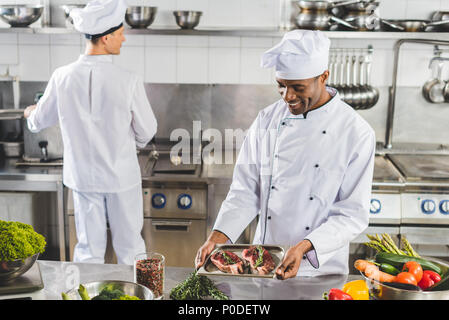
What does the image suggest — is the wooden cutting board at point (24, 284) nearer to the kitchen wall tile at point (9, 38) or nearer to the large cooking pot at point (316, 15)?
the large cooking pot at point (316, 15)

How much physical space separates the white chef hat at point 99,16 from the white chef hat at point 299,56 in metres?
1.19

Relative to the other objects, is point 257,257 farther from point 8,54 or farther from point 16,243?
point 8,54

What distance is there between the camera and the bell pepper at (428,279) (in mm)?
1503

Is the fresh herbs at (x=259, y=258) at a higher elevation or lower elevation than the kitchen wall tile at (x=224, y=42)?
lower

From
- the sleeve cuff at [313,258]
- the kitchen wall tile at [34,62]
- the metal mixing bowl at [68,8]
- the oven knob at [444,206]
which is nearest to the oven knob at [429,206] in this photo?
the oven knob at [444,206]

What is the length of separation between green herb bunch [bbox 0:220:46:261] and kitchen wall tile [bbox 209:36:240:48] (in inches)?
99.6

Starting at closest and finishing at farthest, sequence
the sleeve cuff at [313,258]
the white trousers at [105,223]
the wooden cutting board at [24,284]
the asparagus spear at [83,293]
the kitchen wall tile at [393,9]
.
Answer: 1. the asparagus spear at [83,293]
2. the wooden cutting board at [24,284]
3. the sleeve cuff at [313,258]
4. the white trousers at [105,223]
5. the kitchen wall tile at [393,9]

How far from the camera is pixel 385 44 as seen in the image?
3785mm

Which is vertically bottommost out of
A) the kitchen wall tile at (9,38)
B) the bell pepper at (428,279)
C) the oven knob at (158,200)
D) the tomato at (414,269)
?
the oven knob at (158,200)

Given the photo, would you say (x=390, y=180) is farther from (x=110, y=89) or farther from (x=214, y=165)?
(x=110, y=89)

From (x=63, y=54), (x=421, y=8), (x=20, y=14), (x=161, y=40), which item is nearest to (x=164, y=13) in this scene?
(x=161, y=40)

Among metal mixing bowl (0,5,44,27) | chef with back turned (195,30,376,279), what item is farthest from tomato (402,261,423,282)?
metal mixing bowl (0,5,44,27)

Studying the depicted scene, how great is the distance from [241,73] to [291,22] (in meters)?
0.53
